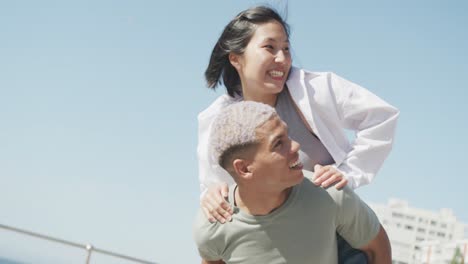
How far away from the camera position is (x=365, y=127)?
2.57 m

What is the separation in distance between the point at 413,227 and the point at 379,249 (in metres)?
81.1

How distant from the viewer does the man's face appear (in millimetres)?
1979

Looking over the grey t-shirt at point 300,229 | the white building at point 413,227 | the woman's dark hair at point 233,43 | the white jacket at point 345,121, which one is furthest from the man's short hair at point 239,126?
the white building at point 413,227

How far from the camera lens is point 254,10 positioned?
8.98 feet

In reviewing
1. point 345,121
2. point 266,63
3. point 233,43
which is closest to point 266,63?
point 266,63

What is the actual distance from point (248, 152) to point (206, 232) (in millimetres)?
334

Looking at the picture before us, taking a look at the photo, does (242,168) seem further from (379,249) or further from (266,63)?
(266,63)

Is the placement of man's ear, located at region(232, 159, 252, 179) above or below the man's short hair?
below

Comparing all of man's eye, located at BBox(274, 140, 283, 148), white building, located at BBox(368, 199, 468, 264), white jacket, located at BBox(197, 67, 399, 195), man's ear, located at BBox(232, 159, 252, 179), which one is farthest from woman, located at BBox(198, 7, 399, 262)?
white building, located at BBox(368, 199, 468, 264)

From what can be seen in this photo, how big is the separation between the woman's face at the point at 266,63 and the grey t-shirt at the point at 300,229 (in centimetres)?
60

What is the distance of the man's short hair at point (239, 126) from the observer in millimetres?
1982

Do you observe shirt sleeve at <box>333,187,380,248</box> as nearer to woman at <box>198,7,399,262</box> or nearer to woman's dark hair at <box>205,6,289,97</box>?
woman at <box>198,7,399,262</box>

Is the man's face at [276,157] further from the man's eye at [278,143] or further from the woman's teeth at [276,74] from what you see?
the woman's teeth at [276,74]

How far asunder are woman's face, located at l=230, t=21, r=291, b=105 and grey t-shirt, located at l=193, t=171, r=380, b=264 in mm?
597
